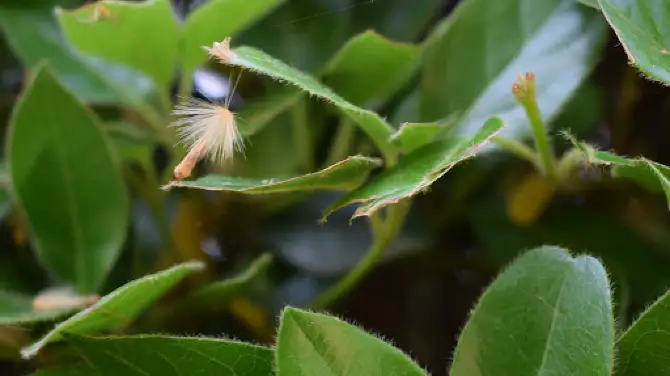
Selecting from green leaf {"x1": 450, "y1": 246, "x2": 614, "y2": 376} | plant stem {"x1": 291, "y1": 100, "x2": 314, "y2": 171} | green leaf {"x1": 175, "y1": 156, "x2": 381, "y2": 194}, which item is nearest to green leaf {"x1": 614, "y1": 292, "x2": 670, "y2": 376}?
green leaf {"x1": 450, "y1": 246, "x2": 614, "y2": 376}

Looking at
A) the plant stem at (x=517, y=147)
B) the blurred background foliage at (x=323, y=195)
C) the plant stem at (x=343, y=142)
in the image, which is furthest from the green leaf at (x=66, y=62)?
the plant stem at (x=517, y=147)

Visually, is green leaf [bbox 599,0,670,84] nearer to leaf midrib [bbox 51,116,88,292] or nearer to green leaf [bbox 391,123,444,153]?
green leaf [bbox 391,123,444,153]

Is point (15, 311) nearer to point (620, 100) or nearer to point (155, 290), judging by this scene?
point (155, 290)

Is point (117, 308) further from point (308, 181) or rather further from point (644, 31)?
point (644, 31)

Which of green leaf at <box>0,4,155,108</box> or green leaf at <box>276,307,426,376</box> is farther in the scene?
green leaf at <box>0,4,155,108</box>

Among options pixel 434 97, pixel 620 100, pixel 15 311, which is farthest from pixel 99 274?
pixel 620 100

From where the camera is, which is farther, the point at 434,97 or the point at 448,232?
the point at 448,232
